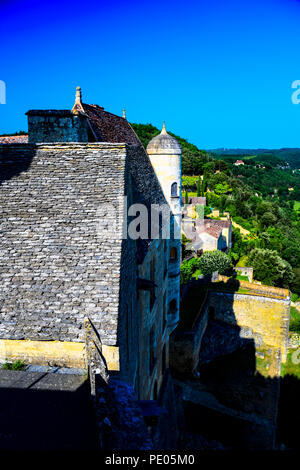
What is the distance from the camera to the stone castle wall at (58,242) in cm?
732

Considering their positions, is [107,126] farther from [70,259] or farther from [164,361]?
[164,361]

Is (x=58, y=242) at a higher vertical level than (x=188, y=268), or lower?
higher

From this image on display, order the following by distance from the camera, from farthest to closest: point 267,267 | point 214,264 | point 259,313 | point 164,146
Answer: point 267,267, point 214,264, point 259,313, point 164,146

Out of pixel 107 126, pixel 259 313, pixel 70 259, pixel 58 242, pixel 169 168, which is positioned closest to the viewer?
pixel 70 259

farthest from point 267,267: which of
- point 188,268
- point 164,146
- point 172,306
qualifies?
point 164,146

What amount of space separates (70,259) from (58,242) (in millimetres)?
586

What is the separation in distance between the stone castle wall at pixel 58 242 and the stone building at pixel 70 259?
2 centimetres

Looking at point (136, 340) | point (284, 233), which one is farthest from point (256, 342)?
point (284, 233)

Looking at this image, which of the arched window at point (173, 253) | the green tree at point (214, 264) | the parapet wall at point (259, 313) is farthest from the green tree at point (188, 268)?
the arched window at point (173, 253)

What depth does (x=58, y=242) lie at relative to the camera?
8234mm

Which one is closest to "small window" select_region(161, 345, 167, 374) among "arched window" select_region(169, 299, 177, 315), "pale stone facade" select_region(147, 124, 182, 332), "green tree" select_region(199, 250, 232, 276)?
"arched window" select_region(169, 299, 177, 315)

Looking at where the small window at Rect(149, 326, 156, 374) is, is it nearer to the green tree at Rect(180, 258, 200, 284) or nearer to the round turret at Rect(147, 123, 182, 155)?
the round turret at Rect(147, 123, 182, 155)

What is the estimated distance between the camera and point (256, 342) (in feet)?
97.6
